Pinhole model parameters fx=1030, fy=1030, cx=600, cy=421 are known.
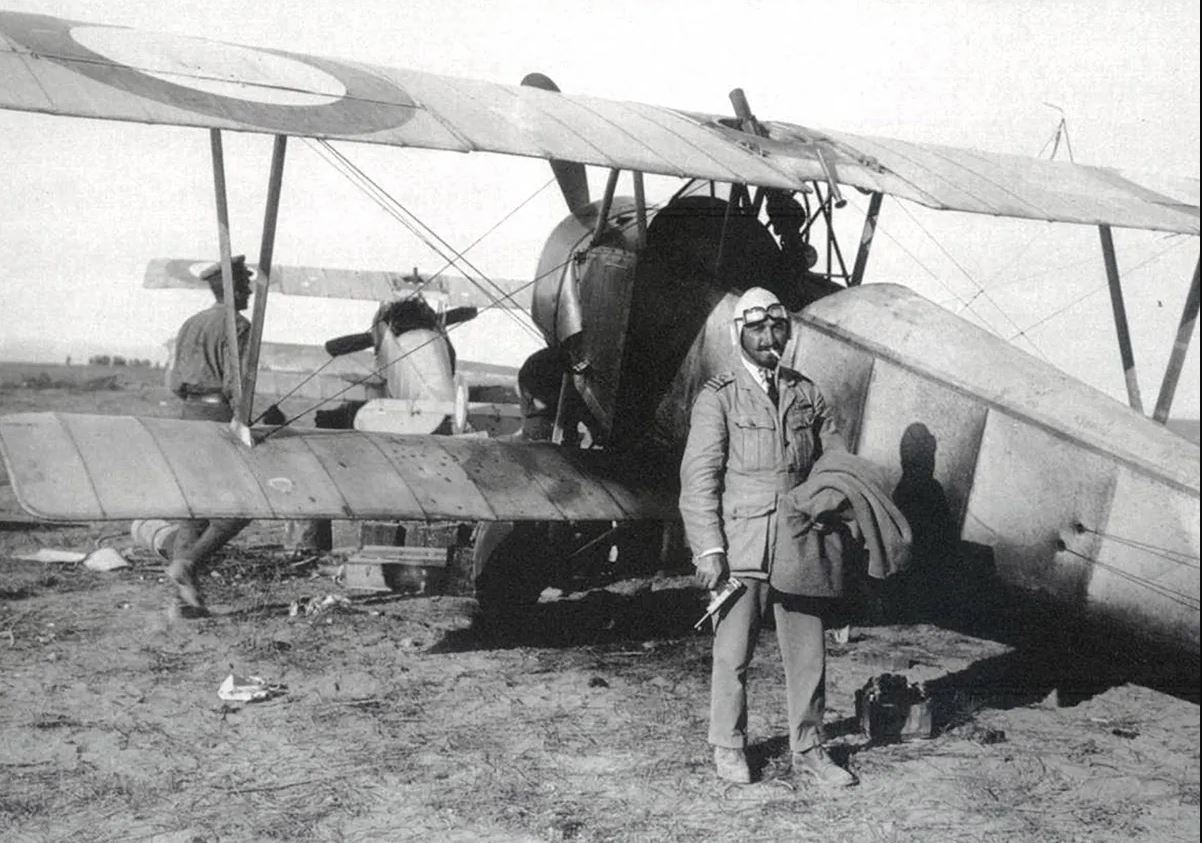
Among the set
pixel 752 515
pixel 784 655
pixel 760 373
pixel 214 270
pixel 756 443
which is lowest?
pixel 784 655

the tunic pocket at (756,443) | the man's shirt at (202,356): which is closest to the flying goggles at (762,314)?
the tunic pocket at (756,443)

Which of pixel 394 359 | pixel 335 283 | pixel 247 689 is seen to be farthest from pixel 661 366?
pixel 335 283

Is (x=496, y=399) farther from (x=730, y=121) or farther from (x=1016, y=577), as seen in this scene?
(x=1016, y=577)

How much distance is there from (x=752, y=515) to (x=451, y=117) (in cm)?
261

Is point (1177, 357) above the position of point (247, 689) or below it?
above

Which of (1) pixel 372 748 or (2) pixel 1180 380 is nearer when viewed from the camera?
(1) pixel 372 748

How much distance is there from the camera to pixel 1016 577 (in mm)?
3895

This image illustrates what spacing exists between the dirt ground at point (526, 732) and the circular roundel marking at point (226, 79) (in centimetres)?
253

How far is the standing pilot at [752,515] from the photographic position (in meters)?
3.68

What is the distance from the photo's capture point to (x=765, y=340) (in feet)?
12.5

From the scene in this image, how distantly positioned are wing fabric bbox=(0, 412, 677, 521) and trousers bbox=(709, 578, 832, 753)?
5.07ft

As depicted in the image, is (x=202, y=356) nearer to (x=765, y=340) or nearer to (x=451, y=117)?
(x=451, y=117)

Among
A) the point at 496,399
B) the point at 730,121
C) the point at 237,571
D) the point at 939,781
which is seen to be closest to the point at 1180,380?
the point at 730,121

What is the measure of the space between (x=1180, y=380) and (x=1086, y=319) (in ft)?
5.14
